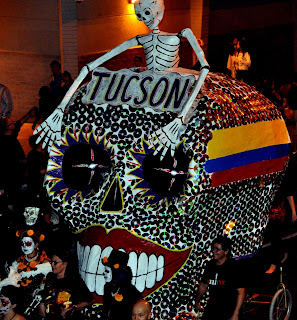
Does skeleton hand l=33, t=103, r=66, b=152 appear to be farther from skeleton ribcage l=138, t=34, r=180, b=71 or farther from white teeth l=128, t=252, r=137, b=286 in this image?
white teeth l=128, t=252, r=137, b=286

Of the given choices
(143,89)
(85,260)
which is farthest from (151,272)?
(143,89)

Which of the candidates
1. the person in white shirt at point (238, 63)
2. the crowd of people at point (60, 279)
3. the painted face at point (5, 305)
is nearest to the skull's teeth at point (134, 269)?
the crowd of people at point (60, 279)

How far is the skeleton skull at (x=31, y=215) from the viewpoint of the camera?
7.55 meters

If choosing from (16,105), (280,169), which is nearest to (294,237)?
(280,169)

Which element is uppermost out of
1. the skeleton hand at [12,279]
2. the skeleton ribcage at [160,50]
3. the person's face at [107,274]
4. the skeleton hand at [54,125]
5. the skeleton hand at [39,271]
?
the skeleton ribcage at [160,50]

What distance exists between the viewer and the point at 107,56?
263 inches

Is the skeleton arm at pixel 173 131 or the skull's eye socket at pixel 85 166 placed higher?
the skeleton arm at pixel 173 131

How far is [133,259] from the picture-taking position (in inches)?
237

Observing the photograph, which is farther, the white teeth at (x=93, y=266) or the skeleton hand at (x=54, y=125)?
the skeleton hand at (x=54, y=125)

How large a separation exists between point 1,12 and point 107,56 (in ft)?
29.5

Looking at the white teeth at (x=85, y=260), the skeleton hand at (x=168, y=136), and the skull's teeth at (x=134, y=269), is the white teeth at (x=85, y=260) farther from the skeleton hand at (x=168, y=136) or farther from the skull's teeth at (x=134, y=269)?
→ the skeleton hand at (x=168, y=136)

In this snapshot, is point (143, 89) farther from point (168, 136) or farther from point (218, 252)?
point (218, 252)

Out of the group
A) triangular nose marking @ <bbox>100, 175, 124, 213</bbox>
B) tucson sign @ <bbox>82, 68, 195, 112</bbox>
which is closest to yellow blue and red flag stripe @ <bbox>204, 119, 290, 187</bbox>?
tucson sign @ <bbox>82, 68, 195, 112</bbox>

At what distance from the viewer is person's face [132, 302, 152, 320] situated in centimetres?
524
